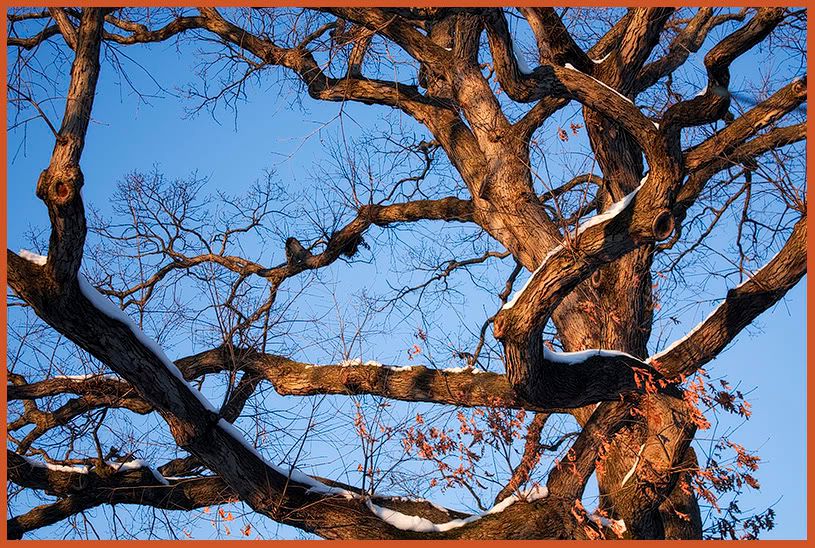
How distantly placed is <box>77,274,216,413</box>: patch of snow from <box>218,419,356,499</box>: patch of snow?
12.5 inches

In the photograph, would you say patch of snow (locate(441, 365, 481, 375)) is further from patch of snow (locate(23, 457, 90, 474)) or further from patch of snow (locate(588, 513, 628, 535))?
patch of snow (locate(23, 457, 90, 474))

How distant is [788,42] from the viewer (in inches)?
288

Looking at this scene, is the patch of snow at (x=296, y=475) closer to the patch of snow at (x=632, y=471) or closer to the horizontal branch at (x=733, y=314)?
the patch of snow at (x=632, y=471)

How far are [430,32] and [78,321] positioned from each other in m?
5.46

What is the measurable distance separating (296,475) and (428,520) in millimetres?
1136

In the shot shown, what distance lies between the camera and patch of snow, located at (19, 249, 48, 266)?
540 cm

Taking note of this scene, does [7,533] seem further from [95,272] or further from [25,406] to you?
[95,272]

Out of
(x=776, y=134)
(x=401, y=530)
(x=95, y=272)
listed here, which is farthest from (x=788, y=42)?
(x=95, y=272)

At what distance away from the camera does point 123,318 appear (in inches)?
228

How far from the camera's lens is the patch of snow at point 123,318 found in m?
5.59

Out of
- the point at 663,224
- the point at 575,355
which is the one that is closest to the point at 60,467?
the point at 575,355

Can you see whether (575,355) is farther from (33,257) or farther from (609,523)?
(33,257)

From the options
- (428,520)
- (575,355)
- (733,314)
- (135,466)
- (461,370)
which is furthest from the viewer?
(461,370)

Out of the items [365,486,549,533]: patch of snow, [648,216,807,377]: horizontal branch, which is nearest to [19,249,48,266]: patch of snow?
[365,486,549,533]: patch of snow
